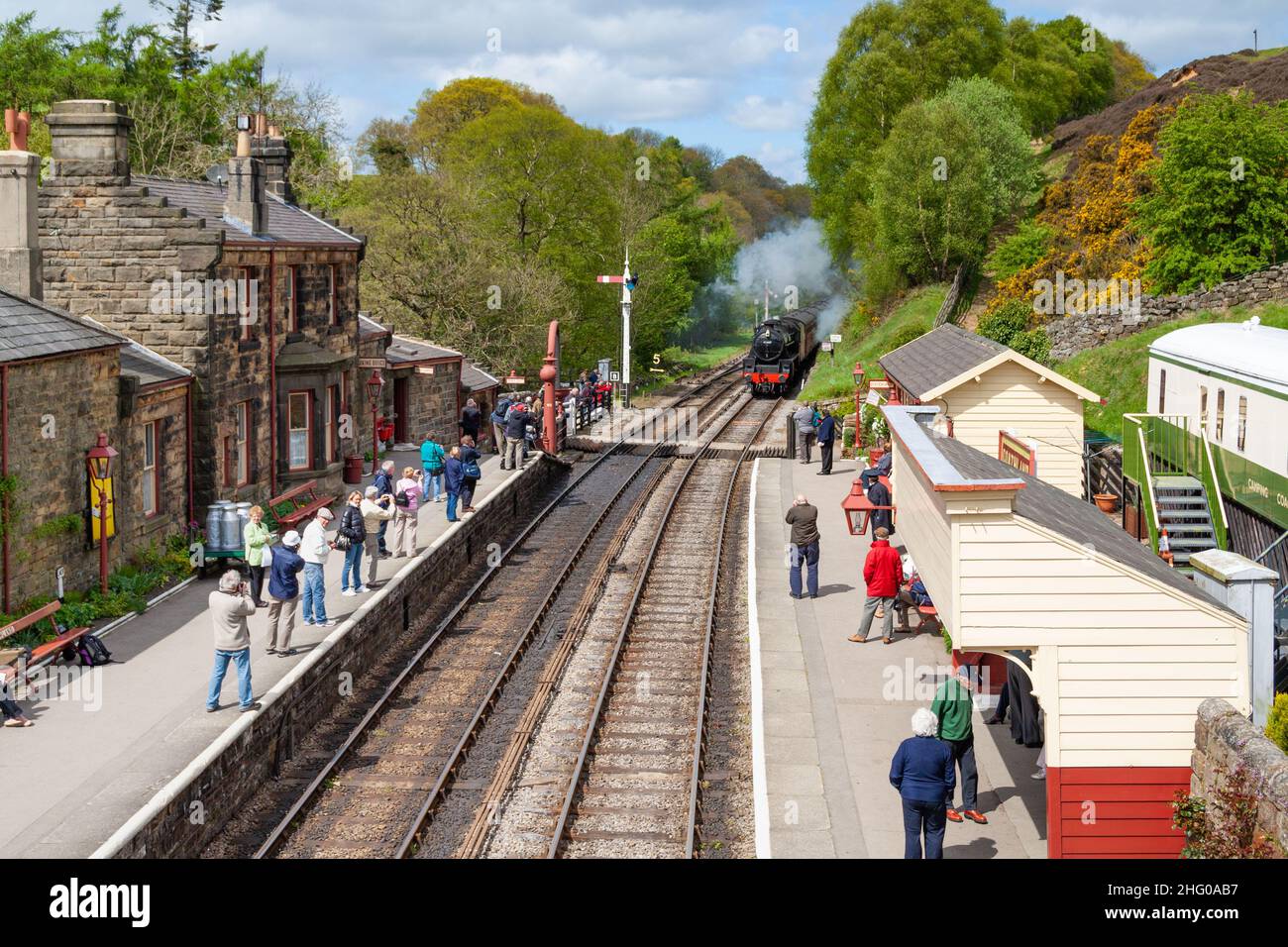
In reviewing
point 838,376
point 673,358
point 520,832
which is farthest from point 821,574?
point 673,358

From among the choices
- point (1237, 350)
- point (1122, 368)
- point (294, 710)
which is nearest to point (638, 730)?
point (294, 710)

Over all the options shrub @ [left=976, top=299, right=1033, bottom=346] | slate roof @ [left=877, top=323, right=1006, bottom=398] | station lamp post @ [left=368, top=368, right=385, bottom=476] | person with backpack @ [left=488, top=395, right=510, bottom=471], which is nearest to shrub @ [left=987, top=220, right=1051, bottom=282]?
shrub @ [left=976, top=299, right=1033, bottom=346]

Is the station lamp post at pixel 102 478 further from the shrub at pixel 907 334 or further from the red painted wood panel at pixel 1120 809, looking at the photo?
the shrub at pixel 907 334

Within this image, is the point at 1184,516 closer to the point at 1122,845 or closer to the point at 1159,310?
the point at 1122,845

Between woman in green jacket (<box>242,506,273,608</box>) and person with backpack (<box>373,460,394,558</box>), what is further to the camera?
person with backpack (<box>373,460,394,558</box>)

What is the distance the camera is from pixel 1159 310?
33344mm

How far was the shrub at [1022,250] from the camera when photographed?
46656 millimetres

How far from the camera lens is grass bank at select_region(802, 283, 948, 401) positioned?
4644 cm

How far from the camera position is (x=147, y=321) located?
2153 cm

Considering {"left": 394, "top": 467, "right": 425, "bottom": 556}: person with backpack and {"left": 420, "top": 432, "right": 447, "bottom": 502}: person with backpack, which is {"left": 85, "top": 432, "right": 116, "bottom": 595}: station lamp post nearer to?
{"left": 394, "top": 467, "right": 425, "bottom": 556}: person with backpack

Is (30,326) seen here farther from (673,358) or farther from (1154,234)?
(673,358)

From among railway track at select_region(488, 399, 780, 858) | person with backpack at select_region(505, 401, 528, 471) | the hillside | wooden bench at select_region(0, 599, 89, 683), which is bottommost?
railway track at select_region(488, 399, 780, 858)

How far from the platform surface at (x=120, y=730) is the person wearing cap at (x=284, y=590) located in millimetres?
207

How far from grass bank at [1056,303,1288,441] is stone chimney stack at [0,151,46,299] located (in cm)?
1965
